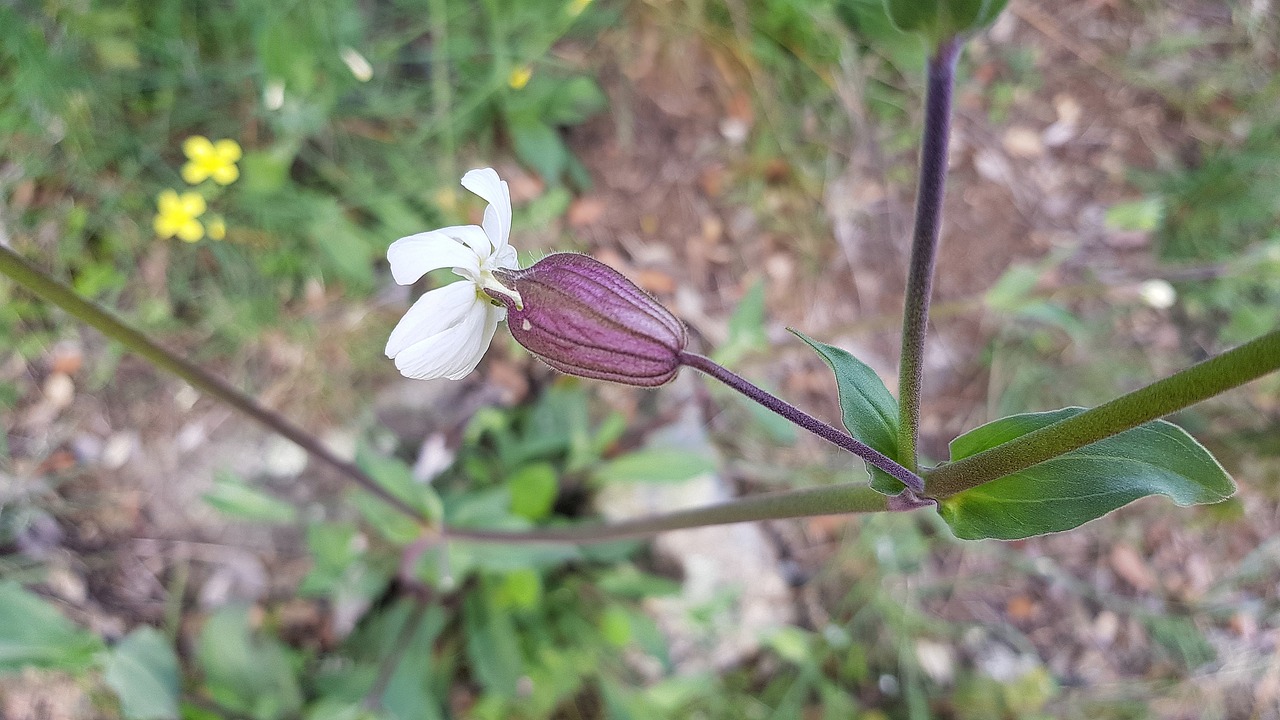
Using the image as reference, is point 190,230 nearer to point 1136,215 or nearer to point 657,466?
point 657,466

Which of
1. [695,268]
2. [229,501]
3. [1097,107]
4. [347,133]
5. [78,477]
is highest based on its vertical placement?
[1097,107]

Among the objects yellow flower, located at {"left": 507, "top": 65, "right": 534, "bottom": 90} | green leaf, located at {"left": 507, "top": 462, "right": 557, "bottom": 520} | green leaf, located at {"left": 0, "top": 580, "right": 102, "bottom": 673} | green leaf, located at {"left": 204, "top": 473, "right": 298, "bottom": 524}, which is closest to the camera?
green leaf, located at {"left": 0, "top": 580, "right": 102, "bottom": 673}

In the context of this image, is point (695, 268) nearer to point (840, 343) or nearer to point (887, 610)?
point (840, 343)

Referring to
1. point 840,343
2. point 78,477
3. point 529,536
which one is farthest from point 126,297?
point 840,343

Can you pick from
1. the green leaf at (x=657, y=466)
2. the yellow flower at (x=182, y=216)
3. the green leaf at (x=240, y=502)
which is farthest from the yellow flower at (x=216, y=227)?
the green leaf at (x=657, y=466)

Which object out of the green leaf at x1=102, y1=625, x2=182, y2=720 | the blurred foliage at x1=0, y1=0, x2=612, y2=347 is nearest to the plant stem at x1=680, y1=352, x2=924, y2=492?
the green leaf at x1=102, y1=625, x2=182, y2=720

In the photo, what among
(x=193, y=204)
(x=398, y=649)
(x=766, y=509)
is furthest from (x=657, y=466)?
(x=193, y=204)

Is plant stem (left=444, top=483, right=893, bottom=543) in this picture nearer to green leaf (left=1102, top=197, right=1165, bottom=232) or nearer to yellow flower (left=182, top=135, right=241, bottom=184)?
yellow flower (left=182, top=135, right=241, bottom=184)
